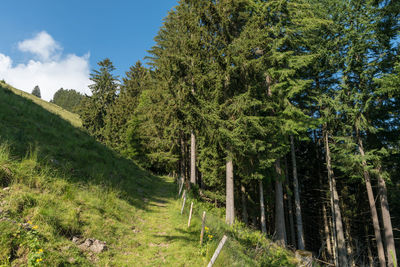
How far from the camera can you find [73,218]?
5793mm

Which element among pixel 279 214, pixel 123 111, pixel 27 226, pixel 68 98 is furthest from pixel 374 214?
pixel 68 98

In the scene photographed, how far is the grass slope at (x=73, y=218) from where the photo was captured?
456 cm

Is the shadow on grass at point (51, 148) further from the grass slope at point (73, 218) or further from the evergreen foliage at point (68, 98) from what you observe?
the evergreen foliage at point (68, 98)

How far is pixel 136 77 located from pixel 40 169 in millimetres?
35580

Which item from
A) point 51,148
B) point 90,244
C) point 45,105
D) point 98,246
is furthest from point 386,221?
point 45,105

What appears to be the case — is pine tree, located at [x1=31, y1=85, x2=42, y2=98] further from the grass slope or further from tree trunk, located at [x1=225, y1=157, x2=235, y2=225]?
tree trunk, located at [x1=225, y1=157, x2=235, y2=225]

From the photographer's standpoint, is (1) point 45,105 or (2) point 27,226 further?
(1) point 45,105

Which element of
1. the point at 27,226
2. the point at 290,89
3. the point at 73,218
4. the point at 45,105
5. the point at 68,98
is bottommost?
the point at 73,218

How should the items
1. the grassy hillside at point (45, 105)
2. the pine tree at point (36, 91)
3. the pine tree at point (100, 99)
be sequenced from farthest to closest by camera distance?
the pine tree at point (36, 91) < the pine tree at point (100, 99) < the grassy hillside at point (45, 105)

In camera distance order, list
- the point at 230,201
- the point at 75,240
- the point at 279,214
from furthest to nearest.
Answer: the point at 279,214, the point at 230,201, the point at 75,240

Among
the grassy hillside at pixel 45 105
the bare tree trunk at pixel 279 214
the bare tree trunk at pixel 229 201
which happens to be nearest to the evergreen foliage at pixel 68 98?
the grassy hillside at pixel 45 105

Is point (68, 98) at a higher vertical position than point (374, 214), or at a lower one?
higher

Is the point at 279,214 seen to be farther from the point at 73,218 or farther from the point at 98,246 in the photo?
the point at 73,218

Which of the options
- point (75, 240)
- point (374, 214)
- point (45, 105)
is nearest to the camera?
point (75, 240)
